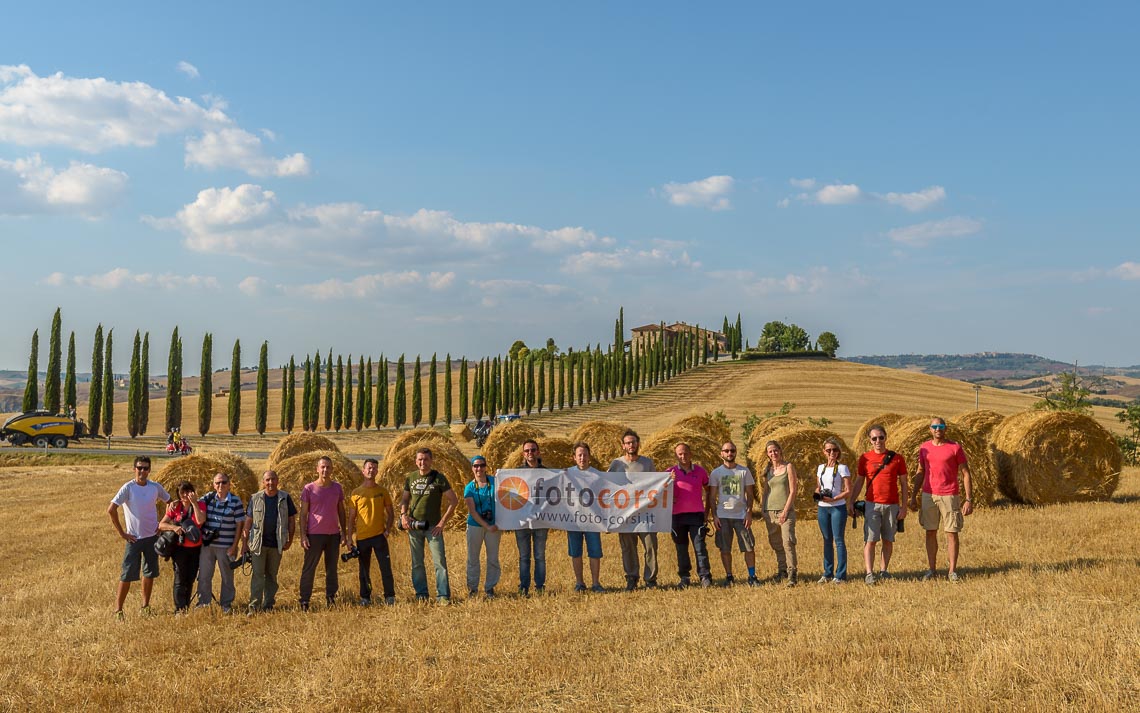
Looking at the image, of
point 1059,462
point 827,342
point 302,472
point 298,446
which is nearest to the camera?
point 302,472

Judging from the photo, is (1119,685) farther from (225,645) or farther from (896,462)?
(225,645)

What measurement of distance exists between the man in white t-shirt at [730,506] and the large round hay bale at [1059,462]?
1008 cm

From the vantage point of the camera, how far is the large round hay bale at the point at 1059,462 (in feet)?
58.4

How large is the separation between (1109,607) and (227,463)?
569 inches

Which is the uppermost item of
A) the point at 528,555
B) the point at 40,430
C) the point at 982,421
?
the point at 982,421

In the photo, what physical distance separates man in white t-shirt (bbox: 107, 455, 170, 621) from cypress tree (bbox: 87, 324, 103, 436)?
51.1 m

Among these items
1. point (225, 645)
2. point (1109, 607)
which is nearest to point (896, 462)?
point (1109, 607)

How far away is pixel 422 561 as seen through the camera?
10.1 metres

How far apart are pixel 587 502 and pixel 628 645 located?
11.1 feet

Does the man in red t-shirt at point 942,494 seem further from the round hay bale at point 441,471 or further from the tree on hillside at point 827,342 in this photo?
the tree on hillside at point 827,342

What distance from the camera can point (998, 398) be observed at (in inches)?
2933

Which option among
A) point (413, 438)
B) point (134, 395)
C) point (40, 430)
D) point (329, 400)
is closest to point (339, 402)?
point (329, 400)

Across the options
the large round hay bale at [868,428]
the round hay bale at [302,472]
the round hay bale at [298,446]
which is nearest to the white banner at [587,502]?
the round hay bale at [302,472]

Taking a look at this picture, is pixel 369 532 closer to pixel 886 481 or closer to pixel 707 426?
pixel 886 481
